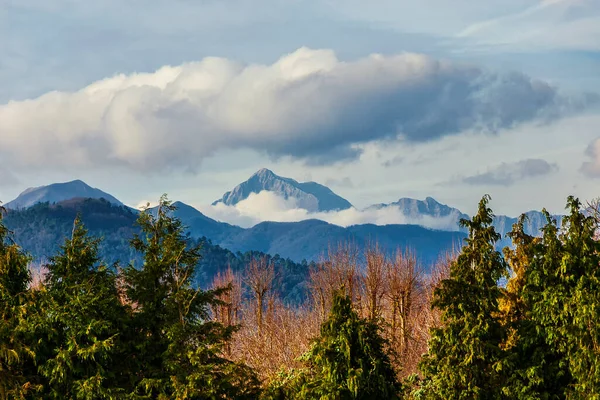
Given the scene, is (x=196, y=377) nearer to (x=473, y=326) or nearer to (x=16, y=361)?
(x=16, y=361)

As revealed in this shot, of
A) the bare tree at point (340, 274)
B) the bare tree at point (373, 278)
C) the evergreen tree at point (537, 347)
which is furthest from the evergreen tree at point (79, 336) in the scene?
the bare tree at point (340, 274)

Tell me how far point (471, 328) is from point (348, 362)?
4.04m

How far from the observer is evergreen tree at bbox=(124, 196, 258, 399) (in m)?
24.3

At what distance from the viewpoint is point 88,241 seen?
26875 millimetres

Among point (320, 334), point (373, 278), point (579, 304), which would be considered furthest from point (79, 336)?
point (373, 278)

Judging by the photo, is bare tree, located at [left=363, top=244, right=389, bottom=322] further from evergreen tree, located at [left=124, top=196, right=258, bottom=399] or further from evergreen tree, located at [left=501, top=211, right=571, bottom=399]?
evergreen tree, located at [left=501, top=211, right=571, bottom=399]

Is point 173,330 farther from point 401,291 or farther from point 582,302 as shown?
point 401,291

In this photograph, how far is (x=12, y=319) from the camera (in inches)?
973

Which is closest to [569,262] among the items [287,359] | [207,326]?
[207,326]

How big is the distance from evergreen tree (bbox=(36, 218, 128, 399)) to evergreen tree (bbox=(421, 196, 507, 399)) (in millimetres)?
Result: 10410

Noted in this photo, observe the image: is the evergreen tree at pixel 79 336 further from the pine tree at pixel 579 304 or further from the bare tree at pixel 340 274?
the bare tree at pixel 340 274

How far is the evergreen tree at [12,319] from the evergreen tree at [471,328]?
43.1ft

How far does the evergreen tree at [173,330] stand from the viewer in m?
24.3

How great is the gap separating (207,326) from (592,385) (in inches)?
490
